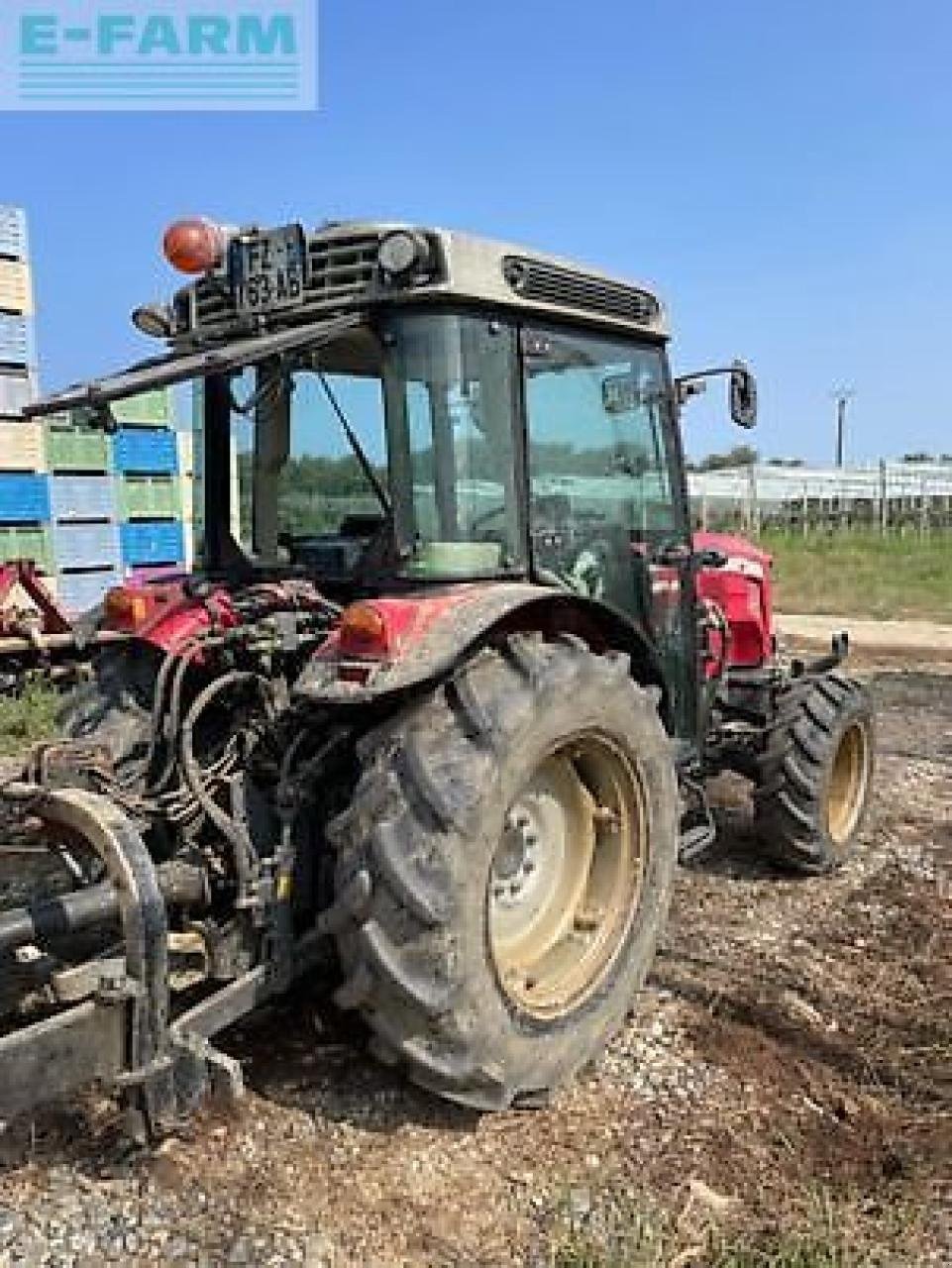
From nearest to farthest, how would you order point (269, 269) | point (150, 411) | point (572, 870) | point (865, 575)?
point (269, 269) < point (572, 870) < point (150, 411) < point (865, 575)

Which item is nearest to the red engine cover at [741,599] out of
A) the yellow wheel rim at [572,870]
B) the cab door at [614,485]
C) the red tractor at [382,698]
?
the cab door at [614,485]

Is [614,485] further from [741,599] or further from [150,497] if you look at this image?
[150,497]

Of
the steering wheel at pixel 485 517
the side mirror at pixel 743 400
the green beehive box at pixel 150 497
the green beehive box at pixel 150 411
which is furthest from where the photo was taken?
the green beehive box at pixel 150 497

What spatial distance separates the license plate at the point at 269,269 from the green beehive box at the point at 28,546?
5160 mm

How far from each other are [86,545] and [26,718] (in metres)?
2.11

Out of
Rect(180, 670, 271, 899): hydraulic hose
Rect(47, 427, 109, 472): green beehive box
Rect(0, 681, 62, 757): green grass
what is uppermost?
Rect(47, 427, 109, 472): green beehive box

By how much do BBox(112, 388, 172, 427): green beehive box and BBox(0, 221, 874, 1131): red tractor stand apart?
517cm

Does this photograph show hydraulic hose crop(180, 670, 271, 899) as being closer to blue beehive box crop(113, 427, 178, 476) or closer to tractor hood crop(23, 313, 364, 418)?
tractor hood crop(23, 313, 364, 418)

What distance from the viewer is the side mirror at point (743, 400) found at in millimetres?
4617

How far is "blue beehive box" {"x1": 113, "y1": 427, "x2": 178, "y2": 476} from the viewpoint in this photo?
9117mm

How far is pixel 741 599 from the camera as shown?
5414mm

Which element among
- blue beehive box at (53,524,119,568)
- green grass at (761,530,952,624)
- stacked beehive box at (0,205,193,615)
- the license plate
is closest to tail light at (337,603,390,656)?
the license plate

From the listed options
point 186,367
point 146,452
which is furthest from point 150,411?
point 186,367

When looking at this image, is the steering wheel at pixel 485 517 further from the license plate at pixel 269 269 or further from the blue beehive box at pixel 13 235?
the blue beehive box at pixel 13 235
